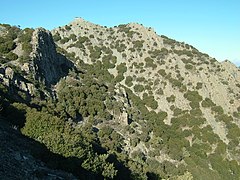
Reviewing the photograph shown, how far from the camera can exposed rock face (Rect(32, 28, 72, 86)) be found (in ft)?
203

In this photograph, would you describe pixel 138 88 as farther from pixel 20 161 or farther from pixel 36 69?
pixel 20 161

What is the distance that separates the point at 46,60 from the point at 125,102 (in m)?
21.9

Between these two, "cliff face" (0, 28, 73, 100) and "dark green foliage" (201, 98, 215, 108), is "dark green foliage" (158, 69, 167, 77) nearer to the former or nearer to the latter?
"dark green foliage" (201, 98, 215, 108)

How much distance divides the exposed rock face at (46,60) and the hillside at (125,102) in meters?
0.27

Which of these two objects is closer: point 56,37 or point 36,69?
point 36,69

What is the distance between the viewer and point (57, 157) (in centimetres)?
3136

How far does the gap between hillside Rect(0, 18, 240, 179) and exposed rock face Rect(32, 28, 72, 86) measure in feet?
0.88

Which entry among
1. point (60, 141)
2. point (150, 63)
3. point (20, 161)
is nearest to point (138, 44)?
point (150, 63)

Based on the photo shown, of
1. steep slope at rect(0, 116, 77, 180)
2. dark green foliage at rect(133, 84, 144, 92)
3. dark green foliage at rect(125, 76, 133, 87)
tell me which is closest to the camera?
steep slope at rect(0, 116, 77, 180)

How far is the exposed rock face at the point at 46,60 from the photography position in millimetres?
62000

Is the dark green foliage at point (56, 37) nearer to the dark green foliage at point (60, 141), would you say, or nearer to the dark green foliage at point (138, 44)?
the dark green foliage at point (138, 44)

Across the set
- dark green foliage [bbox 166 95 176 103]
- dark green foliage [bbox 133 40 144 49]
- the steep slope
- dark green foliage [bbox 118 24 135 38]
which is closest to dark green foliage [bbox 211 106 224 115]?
dark green foliage [bbox 166 95 176 103]

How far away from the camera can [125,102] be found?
79125 mm

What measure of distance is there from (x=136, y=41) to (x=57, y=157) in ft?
272
